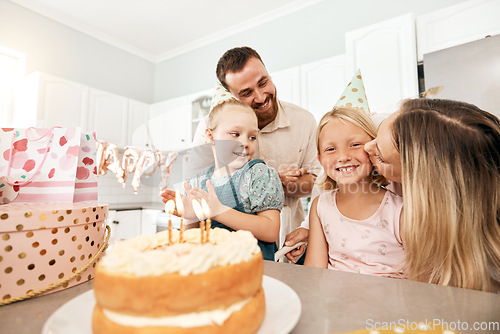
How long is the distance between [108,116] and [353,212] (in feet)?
10.4

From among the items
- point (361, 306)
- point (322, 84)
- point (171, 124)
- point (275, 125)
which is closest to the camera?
point (361, 306)

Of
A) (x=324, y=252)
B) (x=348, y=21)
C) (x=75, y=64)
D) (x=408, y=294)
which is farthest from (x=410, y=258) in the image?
(x=75, y=64)

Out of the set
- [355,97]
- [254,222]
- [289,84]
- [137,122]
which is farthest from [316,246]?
[137,122]

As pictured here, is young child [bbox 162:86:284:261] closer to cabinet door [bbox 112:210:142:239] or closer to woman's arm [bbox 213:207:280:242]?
woman's arm [bbox 213:207:280:242]

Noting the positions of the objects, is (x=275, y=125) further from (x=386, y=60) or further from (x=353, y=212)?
(x=386, y=60)

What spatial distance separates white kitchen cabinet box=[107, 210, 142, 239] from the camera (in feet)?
10.2

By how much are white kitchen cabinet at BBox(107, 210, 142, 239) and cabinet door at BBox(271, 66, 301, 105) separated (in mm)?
2092

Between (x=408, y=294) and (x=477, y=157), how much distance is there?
1.20 feet

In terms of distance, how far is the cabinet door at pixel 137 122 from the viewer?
141 inches

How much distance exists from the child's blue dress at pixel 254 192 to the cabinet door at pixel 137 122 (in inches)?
116

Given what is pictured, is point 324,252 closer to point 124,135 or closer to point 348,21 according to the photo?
point 348,21

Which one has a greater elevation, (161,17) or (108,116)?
(161,17)

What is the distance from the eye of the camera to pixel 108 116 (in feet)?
10.9

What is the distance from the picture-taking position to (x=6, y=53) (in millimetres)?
2756
